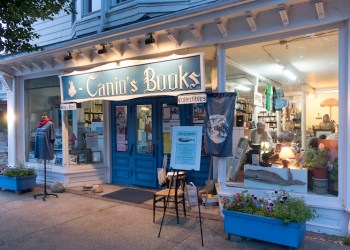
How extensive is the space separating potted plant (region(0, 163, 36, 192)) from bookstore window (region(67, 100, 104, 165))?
3.48ft

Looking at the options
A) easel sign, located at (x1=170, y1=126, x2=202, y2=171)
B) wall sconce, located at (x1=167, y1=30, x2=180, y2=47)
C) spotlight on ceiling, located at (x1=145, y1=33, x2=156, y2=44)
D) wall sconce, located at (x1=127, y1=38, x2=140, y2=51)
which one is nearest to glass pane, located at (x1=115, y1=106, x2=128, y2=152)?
wall sconce, located at (x1=127, y1=38, x2=140, y2=51)

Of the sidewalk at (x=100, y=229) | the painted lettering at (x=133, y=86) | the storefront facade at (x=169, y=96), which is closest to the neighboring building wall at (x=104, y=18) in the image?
the storefront facade at (x=169, y=96)

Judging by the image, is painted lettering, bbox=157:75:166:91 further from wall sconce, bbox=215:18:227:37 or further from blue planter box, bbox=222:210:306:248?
blue planter box, bbox=222:210:306:248

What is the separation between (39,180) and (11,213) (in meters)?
2.50

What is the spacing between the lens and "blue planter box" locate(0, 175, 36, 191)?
6.41m

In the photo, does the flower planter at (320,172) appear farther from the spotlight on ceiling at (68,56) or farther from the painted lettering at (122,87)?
the spotlight on ceiling at (68,56)

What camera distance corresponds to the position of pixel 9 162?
8.24 metres


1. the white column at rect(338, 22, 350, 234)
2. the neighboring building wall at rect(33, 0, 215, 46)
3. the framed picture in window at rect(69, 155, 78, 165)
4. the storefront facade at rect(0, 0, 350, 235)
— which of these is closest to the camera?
the white column at rect(338, 22, 350, 234)

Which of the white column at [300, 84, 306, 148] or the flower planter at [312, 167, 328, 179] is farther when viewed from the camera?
the white column at [300, 84, 306, 148]

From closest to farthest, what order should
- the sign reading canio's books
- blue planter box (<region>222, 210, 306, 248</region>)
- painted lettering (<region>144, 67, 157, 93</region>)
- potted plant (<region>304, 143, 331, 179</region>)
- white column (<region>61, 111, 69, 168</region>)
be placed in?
blue planter box (<region>222, 210, 306, 248</region>), potted plant (<region>304, 143, 331, 179</region>), the sign reading canio's books, painted lettering (<region>144, 67, 157, 93</region>), white column (<region>61, 111, 69, 168</region>)

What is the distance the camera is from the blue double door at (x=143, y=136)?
634cm

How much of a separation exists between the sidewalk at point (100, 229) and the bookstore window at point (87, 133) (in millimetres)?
1633

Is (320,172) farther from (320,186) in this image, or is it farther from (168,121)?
(168,121)

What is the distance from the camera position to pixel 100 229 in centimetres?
438
